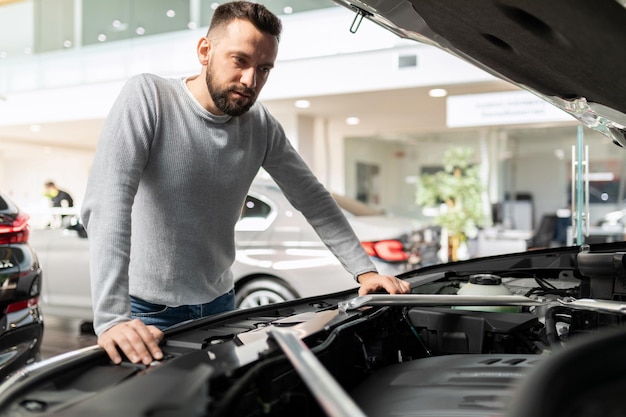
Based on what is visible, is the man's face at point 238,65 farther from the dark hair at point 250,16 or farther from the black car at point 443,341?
the black car at point 443,341

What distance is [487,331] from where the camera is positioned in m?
1.48

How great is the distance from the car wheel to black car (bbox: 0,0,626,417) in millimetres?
2432

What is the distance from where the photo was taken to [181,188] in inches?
65.1

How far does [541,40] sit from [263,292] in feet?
11.0

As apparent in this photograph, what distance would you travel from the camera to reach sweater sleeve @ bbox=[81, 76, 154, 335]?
1.29 m

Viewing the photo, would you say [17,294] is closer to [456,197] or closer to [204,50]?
[204,50]

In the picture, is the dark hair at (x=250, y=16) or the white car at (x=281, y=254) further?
the white car at (x=281, y=254)

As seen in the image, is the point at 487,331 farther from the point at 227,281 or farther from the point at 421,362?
the point at 227,281

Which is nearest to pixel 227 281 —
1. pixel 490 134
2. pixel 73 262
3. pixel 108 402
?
pixel 108 402

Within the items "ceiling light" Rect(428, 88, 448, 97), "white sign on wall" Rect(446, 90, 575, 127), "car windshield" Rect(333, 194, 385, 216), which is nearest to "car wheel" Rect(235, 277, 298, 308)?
"car windshield" Rect(333, 194, 385, 216)

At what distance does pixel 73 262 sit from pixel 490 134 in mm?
8924

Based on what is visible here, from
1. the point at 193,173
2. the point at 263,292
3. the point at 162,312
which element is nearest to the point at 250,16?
the point at 193,173

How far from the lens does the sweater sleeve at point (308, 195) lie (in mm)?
1888

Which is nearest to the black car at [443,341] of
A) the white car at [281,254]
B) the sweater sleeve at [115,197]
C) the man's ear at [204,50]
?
the sweater sleeve at [115,197]
